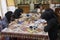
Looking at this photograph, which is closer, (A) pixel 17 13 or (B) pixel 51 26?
(B) pixel 51 26

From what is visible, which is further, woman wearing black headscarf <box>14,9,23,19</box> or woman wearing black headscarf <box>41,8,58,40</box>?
woman wearing black headscarf <box>14,9,23,19</box>

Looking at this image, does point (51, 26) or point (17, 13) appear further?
point (17, 13)

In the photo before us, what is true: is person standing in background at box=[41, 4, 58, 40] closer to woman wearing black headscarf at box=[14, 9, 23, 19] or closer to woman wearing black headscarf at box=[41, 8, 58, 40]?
woman wearing black headscarf at box=[41, 8, 58, 40]

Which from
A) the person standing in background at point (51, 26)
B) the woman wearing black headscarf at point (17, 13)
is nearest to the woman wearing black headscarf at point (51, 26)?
the person standing in background at point (51, 26)

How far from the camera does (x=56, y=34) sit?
2.36 m

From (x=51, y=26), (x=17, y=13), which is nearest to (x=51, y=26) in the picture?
(x=51, y=26)

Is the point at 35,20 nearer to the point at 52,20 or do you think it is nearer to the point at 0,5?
the point at 52,20

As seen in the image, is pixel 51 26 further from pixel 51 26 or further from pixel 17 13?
pixel 17 13

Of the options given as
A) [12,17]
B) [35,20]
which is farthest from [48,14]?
[12,17]

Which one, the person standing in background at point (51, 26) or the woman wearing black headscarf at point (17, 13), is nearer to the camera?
the person standing in background at point (51, 26)

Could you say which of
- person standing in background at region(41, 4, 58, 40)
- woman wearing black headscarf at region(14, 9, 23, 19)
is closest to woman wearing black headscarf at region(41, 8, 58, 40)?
person standing in background at region(41, 4, 58, 40)

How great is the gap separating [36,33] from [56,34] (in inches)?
14.2

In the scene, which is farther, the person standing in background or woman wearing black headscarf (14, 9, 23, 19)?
woman wearing black headscarf (14, 9, 23, 19)

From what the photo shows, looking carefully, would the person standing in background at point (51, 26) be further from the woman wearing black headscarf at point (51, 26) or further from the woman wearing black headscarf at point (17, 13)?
the woman wearing black headscarf at point (17, 13)
